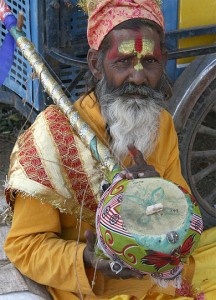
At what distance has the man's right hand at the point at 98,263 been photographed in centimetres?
224

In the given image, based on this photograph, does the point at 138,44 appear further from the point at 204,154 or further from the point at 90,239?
the point at 204,154

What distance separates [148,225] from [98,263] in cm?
30

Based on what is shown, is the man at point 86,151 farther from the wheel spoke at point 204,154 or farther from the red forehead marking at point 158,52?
the wheel spoke at point 204,154

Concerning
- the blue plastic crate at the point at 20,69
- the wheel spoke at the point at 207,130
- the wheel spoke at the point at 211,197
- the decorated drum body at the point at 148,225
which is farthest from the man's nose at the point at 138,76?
the wheel spoke at the point at 211,197

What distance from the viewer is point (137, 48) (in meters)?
2.54

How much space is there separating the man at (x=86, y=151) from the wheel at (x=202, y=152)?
1260 mm

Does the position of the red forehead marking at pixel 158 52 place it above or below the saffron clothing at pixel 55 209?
above

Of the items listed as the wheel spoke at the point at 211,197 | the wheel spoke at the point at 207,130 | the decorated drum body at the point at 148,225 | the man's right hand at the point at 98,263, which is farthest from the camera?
the wheel spoke at the point at 211,197

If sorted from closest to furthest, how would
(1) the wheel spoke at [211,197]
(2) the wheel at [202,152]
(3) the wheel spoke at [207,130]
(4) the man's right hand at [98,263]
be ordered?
1. (4) the man's right hand at [98,263]
2. (2) the wheel at [202,152]
3. (3) the wheel spoke at [207,130]
4. (1) the wheel spoke at [211,197]

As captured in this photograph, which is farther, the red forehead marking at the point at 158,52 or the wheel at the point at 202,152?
the wheel at the point at 202,152

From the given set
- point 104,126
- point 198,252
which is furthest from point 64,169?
point 198,252

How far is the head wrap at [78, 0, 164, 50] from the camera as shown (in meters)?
2.55

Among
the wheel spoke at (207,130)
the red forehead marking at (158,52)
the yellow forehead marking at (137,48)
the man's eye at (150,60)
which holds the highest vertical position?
the yellow forehead marking at (137,48)

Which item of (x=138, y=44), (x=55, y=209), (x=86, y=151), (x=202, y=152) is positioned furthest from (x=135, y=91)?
(x=202, y=152)
